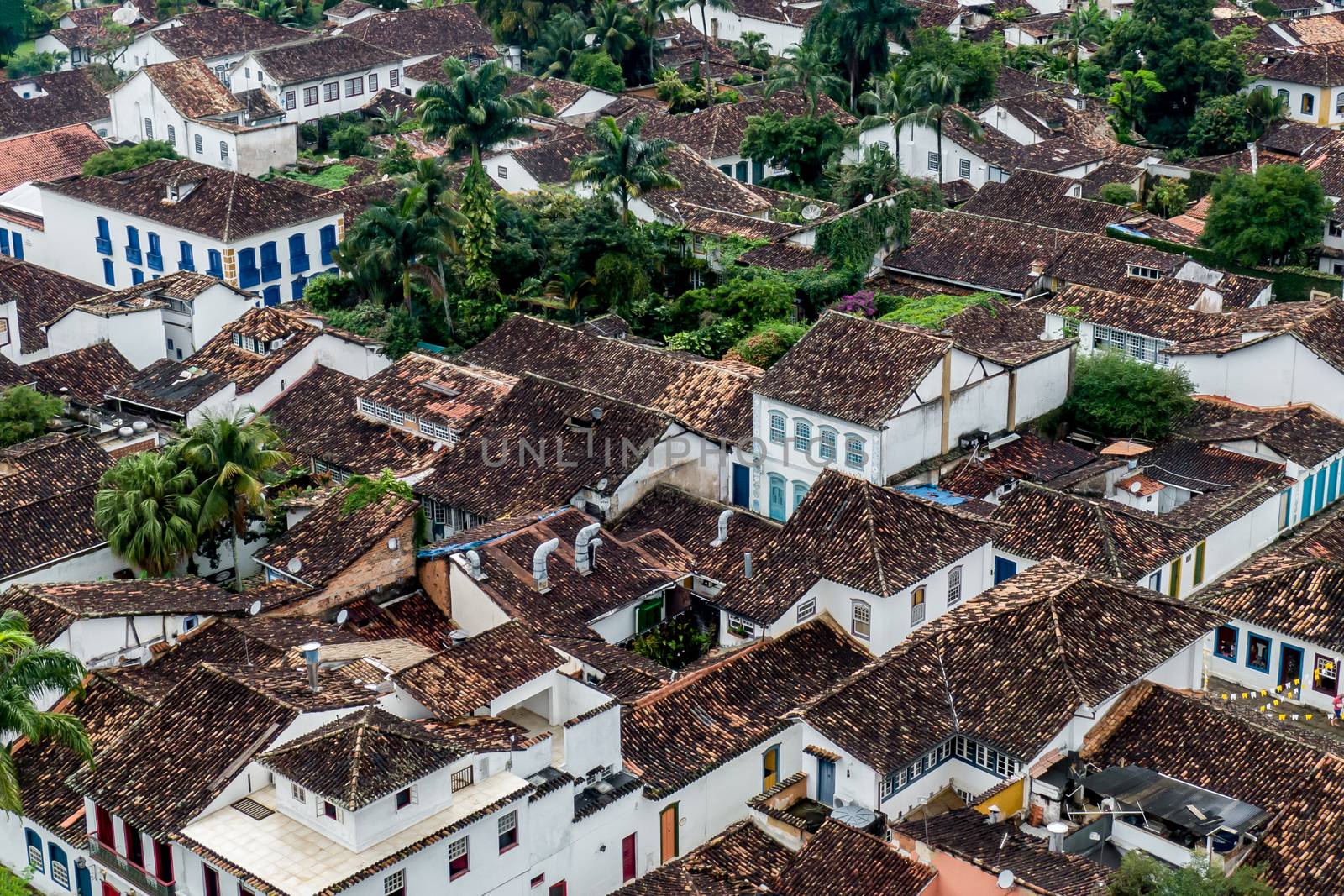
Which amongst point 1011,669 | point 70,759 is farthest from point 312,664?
point 1011,669

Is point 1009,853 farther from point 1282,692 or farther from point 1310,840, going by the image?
point 1282,692

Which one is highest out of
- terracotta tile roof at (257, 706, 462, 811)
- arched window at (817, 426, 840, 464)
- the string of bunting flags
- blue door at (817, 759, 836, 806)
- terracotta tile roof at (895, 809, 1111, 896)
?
terracotta tile roof at (257, 706, 462, 811)

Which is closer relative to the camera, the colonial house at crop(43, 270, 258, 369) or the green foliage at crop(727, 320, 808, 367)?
the green foliage at crop(727, 320, 808, 367)

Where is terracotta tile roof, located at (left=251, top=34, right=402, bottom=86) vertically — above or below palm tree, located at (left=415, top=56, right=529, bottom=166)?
below

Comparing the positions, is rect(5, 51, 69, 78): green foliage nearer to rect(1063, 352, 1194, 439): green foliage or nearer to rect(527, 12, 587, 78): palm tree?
rect(527, 12, 587, 78): palm tree

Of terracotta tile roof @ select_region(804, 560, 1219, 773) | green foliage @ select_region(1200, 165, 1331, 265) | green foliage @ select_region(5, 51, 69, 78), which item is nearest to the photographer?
terracotta tile roof @ select_region(804, 560, 1219, 773)

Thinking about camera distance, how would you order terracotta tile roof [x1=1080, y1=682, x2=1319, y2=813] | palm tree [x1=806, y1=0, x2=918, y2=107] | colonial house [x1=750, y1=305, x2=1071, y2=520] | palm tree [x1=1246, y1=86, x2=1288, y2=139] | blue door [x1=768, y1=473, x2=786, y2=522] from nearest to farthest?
terracotta tile roof [x1=1080, y1=682, x2=1319, y2=813] < colonial house [x1=750, y1=305, x2=1071, y2=520] < blue door [x1=768, y1=473, x2=786, y2=522] < palm tree [x1=1246, y1=86, x2=1288, y2=139] < palm tree [x1=806, y1=0, x2=918, y2=107]

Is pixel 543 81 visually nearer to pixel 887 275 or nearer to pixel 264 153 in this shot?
pixel 264 153

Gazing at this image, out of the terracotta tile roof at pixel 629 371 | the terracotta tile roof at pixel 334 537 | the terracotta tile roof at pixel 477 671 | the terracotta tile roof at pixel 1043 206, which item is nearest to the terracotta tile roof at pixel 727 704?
the terracotta tile roof at pixel 477 671

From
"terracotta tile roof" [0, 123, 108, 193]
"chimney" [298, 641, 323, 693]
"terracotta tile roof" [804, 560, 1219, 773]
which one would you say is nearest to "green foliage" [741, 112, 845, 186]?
"terracotta tile roof" [0, 123, 108, 193]
